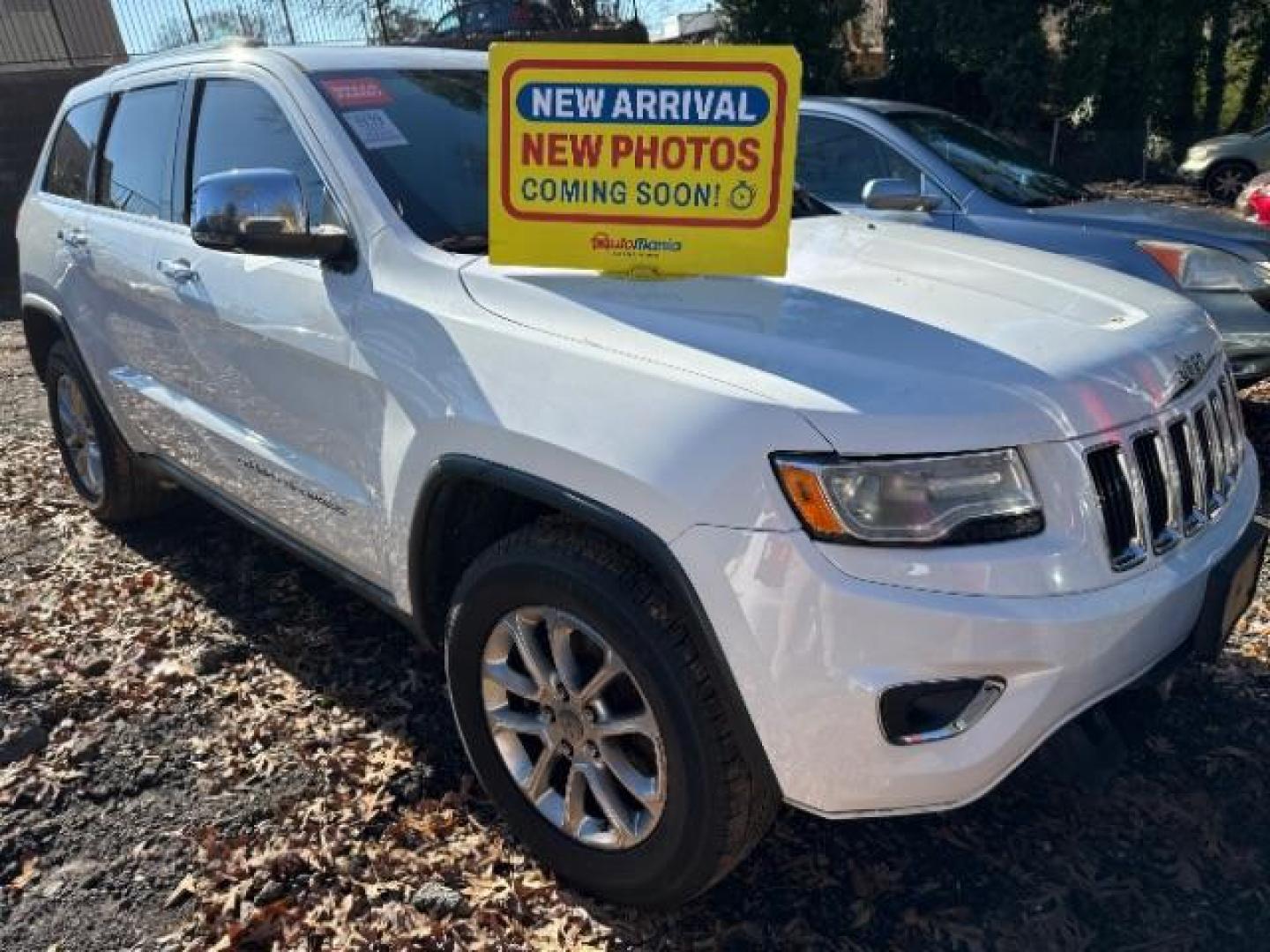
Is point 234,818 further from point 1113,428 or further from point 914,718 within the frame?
point 1113,428

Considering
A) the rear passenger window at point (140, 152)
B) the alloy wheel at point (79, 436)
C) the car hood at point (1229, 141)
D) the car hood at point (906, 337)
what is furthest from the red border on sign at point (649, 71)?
the car hood at point (1229, 141)

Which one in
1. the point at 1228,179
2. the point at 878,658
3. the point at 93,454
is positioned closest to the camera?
the point at 878,658

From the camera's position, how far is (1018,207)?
526cm

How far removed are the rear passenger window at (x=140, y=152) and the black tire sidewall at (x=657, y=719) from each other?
6.84 feet

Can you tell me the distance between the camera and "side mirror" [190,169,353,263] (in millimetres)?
2438

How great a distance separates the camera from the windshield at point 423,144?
264 cm

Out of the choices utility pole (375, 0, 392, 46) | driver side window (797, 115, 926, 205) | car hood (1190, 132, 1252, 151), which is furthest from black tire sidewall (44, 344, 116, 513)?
car hood (1190, 132, 1252, 151)

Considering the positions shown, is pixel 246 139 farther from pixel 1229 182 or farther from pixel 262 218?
pixel 1229 182

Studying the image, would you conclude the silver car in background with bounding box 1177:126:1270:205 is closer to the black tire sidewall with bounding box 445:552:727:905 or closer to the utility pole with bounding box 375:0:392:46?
the utility pole with bounding box 375:0:392:46

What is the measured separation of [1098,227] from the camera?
498 cm

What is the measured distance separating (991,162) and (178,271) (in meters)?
4.32

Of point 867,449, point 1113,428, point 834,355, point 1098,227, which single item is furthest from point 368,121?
point 1098,227

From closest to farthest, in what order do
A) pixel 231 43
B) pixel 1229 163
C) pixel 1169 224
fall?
pixel 231 43 < pixel 1169 224 < pixel 1229 163

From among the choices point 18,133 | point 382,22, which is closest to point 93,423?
point 18,133
